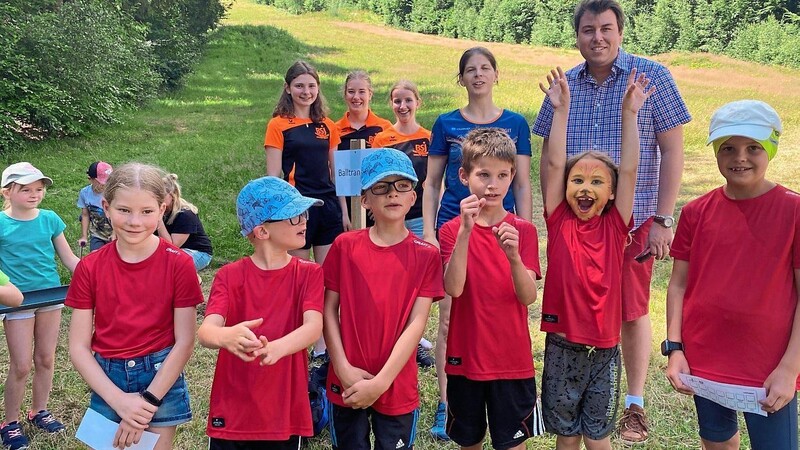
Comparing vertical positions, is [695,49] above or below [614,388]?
above

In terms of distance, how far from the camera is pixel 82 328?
2.61 meters

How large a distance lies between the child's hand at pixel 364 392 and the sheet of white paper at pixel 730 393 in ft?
4.06

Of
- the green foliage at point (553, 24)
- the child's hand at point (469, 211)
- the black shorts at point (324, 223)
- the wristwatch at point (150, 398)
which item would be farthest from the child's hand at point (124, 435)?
the green foliage at point (553, 24)

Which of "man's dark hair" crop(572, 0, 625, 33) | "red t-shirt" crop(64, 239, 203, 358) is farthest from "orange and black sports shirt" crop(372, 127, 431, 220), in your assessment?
"red t-shirt" crop(64, 239, 203, 358)

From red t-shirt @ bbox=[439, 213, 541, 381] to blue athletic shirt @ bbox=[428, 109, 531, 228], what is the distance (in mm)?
663

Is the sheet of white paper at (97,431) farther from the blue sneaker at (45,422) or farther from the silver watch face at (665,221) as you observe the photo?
the silver watch face at (665,221)

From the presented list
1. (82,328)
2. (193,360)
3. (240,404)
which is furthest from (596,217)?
(193,360)

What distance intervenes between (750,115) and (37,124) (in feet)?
45.6

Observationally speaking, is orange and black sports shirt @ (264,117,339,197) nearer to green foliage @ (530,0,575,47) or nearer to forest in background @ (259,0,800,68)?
forest in background @ (259,0,800,68)

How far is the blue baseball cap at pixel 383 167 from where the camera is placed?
2.71 m

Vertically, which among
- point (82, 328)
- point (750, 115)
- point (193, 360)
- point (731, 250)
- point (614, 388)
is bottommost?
point (193, 360)

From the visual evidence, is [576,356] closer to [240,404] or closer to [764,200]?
[764,200]

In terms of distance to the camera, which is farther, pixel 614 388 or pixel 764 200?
pixel 614 388

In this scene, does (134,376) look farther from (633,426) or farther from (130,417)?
(633,426)
